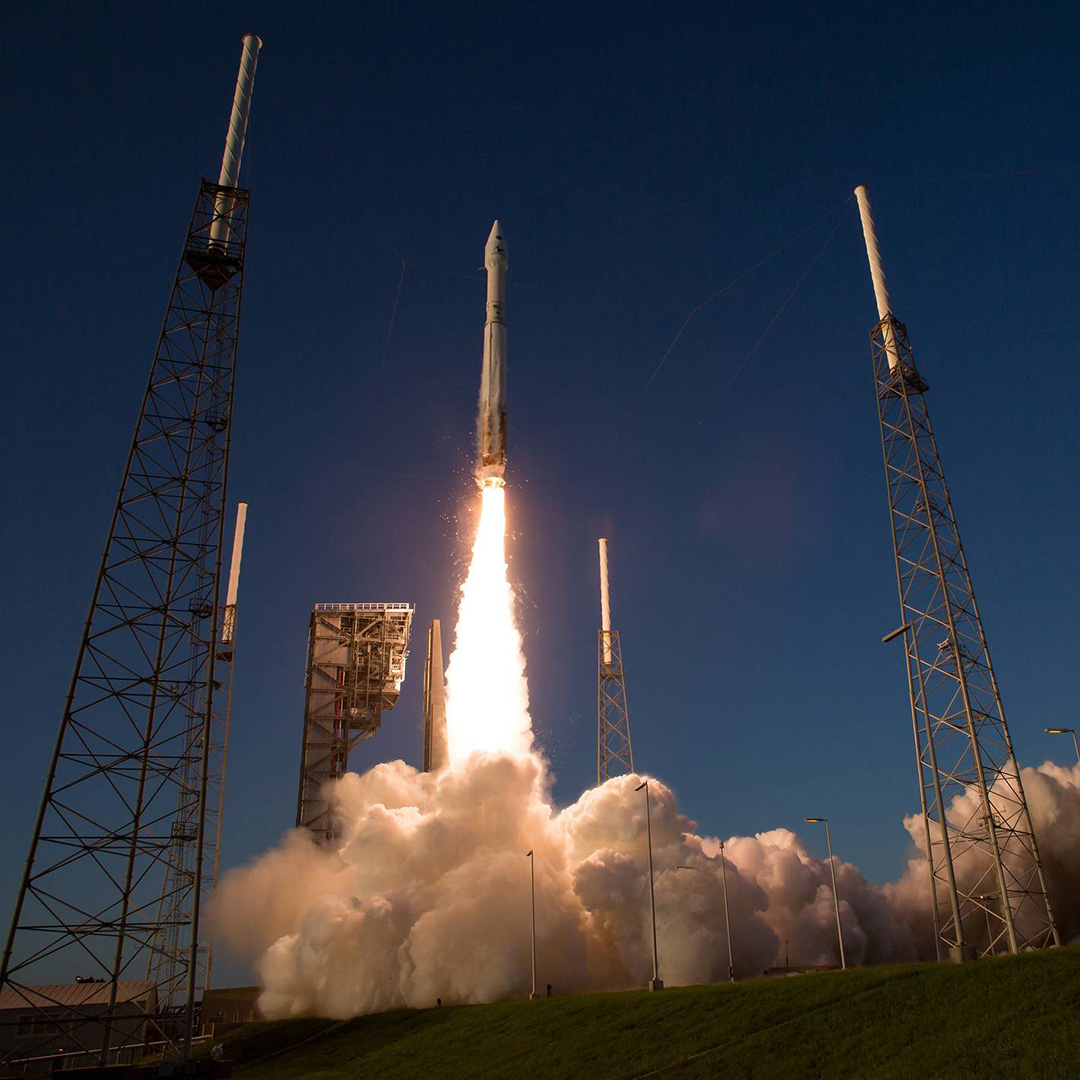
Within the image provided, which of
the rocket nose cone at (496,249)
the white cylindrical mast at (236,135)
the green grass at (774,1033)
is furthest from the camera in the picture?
the rocket nose cone at (496,249)

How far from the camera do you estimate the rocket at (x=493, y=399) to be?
64562mm

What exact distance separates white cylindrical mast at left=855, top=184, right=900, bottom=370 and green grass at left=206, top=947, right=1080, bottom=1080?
1217 inches

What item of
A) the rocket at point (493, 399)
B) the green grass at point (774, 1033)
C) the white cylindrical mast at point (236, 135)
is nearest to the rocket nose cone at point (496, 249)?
the rocket at point (493, 399)

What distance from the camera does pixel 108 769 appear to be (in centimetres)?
4028

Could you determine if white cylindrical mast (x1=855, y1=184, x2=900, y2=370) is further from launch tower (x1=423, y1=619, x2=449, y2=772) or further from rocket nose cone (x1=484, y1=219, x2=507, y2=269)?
launch tower (x1=423, y1=619, x2=449, y2=772)

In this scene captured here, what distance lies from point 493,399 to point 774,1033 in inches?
1648

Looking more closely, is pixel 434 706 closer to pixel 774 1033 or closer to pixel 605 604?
pixel 605 604

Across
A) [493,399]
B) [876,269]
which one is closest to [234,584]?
[493,399]

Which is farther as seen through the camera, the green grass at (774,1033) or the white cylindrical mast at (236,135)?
the white cylindrical mast at (236,135)

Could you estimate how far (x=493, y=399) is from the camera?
65.2 meters

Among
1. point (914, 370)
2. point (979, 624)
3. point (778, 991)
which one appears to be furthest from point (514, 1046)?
point (914, 370)

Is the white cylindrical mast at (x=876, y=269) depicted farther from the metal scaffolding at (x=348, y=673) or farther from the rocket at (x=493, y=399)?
the metal scaffolding at (x=348, y=673)

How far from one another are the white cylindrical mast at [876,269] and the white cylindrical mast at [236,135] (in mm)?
33080

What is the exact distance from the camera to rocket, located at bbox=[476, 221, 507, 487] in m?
64.6
